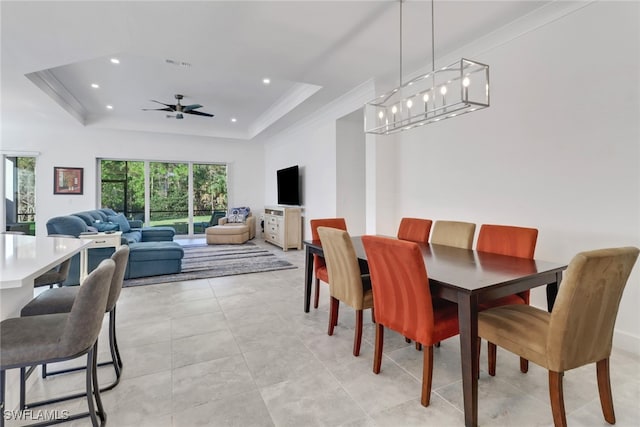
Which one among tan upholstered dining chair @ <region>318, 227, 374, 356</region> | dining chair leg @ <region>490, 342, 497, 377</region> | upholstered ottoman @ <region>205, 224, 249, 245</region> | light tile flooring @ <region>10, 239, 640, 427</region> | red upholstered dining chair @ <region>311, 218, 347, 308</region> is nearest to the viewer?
light tile flooring @ <region>10, 239, 640, 427</region>

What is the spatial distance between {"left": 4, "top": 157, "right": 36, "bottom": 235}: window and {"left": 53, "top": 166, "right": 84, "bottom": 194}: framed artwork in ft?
1.39

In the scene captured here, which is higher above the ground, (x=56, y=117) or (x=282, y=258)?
(x=56, y=117)

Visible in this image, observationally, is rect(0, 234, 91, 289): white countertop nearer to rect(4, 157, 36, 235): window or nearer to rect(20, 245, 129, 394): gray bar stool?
rect(20, 245, 129, 394): gray bar stool

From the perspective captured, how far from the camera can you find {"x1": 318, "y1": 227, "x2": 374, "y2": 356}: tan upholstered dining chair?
7.55ft

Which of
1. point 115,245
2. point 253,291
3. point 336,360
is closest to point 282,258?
point 253,291

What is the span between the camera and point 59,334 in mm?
1358

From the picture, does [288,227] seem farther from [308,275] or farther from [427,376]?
[427,376]

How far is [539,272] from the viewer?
1.81 m

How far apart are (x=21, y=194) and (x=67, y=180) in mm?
980

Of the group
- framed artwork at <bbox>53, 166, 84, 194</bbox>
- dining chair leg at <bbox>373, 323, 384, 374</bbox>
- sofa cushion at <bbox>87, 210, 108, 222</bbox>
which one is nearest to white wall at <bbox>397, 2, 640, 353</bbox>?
dining chair leg at <bbox>373, 323, 384, 374</bbox>

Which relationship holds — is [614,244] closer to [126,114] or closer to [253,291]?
[253,291]

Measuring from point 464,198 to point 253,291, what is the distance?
8.92ft

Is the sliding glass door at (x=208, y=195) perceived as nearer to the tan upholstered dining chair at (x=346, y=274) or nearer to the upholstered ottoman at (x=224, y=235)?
the upholstered ottoman at (x=224, y=235)

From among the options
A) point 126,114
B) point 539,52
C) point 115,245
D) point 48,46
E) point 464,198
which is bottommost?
point 115,245
